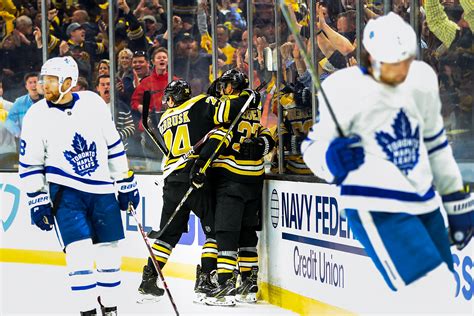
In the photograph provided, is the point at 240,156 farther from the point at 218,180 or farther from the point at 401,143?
the point at 401,143

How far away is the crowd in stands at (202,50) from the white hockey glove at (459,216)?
111 centimetres

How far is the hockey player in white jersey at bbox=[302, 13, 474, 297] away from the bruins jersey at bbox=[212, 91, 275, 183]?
10.5 ft

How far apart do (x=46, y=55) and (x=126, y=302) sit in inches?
124

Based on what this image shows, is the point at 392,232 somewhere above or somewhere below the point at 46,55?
below

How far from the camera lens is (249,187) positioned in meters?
7.38

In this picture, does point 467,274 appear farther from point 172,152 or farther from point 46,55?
point 46,55

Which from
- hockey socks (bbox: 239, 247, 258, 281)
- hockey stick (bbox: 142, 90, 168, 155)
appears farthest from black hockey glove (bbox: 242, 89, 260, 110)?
hockey stick (bbox: 142, 90, 168, 155)

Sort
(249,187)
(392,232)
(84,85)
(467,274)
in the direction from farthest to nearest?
(84,85), (249,187), (467,274), (392,232)

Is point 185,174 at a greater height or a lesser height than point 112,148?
lesser

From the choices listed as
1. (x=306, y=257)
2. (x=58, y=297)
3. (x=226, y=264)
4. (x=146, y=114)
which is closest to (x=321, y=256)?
(x=306, y=257)

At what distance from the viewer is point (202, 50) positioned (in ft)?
29.4

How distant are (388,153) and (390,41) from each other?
0.39 metres

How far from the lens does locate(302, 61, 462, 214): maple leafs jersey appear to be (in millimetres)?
4059

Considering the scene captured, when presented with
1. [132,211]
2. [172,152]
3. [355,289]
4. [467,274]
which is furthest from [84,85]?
[467,274]
